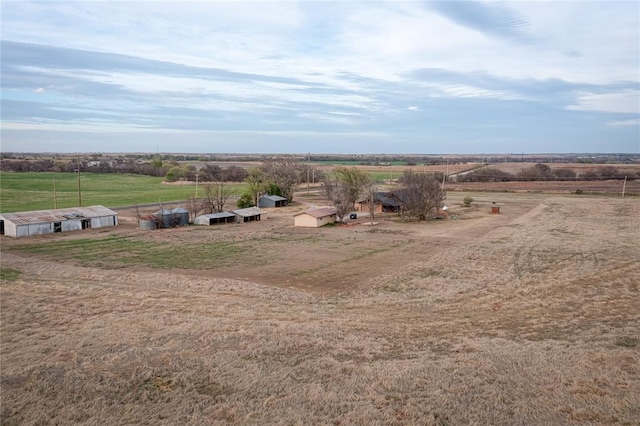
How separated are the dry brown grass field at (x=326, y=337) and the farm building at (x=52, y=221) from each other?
617cm

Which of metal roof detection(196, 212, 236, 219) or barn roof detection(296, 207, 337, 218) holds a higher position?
barn roof detection(296, 207, 337, 218)

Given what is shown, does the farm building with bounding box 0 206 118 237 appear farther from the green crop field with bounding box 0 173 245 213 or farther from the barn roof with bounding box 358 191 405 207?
the barn roof with bounding box 358 191 405 207

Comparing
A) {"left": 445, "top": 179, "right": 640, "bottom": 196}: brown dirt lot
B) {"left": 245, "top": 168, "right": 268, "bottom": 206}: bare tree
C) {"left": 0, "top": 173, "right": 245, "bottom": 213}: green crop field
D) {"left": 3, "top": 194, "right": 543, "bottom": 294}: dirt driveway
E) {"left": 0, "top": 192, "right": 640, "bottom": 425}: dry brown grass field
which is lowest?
{"left": 3, "top": 194, "right": 543, "bottom": 294}: dirt driveway

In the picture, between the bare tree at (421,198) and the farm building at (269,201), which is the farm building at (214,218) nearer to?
the farm building at (269,201)

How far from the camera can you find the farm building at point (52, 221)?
3175 centimetres

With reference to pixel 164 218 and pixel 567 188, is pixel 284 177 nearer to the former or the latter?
pixel 164 218

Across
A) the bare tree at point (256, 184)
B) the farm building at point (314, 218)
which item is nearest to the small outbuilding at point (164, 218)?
the farm building at point (314, 218)

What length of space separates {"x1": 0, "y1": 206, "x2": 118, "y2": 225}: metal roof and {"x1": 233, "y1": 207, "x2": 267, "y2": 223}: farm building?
963 cm

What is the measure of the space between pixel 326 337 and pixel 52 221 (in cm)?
2770

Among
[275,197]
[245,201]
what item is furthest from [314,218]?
[275,197]

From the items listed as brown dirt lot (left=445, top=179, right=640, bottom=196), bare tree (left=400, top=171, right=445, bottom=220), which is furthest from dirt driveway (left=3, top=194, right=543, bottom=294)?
brown dirt lot (left=445, top=179, right=640, bottom=196)

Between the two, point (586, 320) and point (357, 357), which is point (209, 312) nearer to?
point (357, 357)

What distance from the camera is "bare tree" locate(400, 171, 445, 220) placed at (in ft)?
133

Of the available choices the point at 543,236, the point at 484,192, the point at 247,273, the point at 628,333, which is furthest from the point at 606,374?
the point at 484,192
